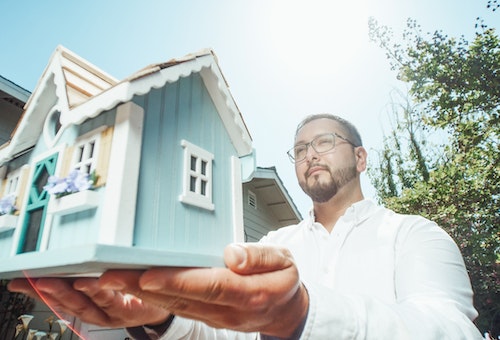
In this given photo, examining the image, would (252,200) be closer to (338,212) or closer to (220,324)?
(338,212)

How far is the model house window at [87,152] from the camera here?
39.7 inches

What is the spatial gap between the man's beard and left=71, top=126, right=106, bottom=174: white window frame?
1.15 m

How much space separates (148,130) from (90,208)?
0.34m

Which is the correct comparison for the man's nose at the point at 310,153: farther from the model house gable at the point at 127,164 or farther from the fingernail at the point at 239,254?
the fingernail at the point at 239,254

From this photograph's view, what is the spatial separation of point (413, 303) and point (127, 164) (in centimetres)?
102

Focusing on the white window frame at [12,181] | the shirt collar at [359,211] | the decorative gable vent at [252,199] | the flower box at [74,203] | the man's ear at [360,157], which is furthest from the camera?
the decorative gable vent at [252,199]

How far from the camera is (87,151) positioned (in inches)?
41.4

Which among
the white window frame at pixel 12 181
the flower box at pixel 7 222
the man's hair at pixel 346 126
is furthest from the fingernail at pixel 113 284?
the man's hair at pixel 346 126

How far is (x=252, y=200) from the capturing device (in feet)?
24.9

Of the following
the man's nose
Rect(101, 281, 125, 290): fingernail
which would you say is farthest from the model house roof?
Rect(101, 281, 125, 290): fingernail

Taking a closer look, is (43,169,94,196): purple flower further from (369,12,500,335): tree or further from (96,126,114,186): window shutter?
(369,12,500,335): tree

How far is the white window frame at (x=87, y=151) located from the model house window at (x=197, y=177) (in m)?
0.30

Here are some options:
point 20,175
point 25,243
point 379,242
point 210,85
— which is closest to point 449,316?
point 379,242

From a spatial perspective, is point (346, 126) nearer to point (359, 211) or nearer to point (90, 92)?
point (359, 211)
